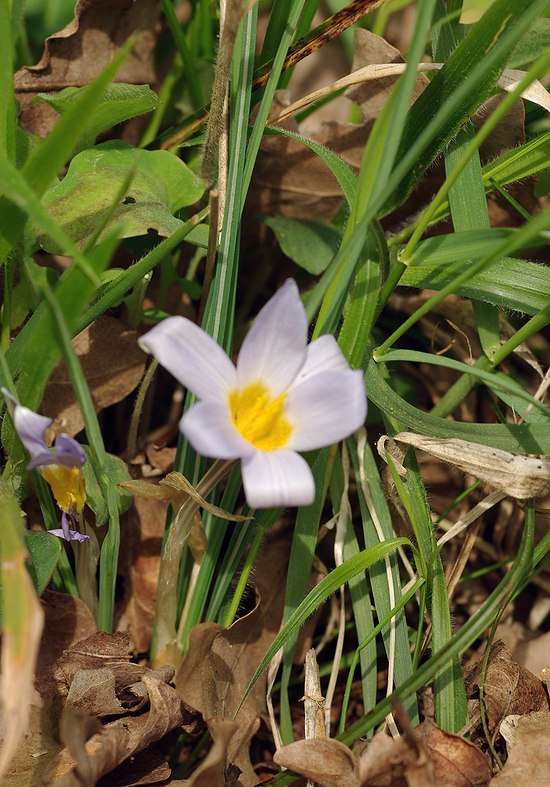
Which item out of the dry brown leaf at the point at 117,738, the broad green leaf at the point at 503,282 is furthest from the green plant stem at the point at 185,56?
the dry brown leaf at the point at 117,738

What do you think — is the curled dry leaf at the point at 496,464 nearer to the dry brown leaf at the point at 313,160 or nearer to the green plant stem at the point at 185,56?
the dry brown leaf at the point at 313,160

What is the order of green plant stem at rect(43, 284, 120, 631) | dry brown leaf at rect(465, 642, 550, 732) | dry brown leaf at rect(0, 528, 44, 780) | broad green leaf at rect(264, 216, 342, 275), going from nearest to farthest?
dry brown leaf at rect(0, 528, 44, 780), green plant stem at rect(43, 284, 120, 631), dry brown leaf at rect(465, 642, 550, 732), broad green leaf at rect(264, 216, 342, 275)

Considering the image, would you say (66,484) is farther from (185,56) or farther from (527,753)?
(185,56)

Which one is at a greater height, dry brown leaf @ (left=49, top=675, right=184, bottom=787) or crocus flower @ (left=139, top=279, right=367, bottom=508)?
crocus flower @ (left=139, top=279, right=367, bottom=508)

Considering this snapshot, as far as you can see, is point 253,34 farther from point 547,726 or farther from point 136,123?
point 547,726

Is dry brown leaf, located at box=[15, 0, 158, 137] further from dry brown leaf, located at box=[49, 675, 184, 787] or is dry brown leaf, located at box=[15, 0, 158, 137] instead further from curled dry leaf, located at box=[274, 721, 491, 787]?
curled dry leaf, located at box=[274, 721, 491, 787]

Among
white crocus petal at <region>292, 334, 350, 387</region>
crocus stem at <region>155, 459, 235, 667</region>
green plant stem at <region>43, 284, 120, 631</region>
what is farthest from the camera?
crocus stem at <region>155, 459, 235, 667</region>

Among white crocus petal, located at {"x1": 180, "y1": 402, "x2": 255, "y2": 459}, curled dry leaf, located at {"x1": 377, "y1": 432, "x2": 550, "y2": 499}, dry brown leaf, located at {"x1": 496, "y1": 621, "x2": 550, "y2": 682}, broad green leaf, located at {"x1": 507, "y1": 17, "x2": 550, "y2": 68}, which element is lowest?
dry brown leaf, located at {"x1": 496, "y1": 621, "x2": 550, "y2": 682}

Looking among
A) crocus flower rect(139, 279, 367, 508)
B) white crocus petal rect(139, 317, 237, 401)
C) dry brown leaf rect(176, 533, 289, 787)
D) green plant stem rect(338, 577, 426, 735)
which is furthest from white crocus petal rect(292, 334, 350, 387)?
dry brown leaf rect(176, 533, 289, 787)
